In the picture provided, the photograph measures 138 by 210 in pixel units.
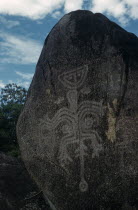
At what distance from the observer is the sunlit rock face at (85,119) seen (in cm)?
460

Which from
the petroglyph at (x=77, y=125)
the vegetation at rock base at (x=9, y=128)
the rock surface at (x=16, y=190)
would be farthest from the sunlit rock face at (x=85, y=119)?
the vegetation at rock base at (x=9, y=128)

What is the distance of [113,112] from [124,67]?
2.64ft

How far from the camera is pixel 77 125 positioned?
482 cm

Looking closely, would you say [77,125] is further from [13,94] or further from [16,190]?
[13,94]

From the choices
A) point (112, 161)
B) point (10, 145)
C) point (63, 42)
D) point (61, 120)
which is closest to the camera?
point (112, 161)

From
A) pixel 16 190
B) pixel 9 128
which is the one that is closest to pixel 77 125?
pixel 16 190

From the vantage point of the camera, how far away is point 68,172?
4723 millimetres

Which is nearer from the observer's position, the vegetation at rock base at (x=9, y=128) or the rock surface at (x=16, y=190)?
the rock surface at (x=16, y=190)

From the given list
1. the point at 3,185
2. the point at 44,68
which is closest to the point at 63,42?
the point at 44,68

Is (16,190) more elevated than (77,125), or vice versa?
(77,125)

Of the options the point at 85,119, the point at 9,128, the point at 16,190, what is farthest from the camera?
the point at 9,128

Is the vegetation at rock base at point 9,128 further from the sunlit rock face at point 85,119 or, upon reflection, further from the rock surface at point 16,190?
the sunlit rock face at point 85,119

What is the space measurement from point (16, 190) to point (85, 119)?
4.04 metres

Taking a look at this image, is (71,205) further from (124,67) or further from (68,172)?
(124,67)
